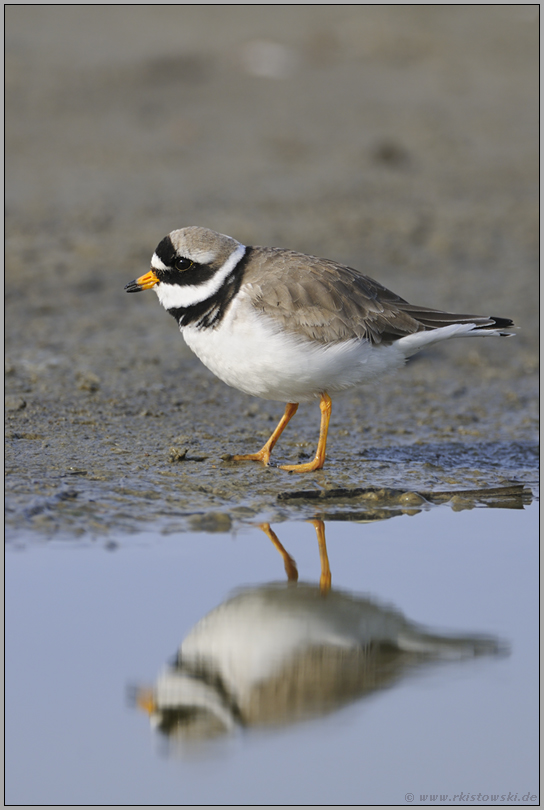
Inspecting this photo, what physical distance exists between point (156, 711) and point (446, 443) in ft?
12.7

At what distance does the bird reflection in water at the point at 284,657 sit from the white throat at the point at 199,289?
83.4 inches

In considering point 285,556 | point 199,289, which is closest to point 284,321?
point 199,289

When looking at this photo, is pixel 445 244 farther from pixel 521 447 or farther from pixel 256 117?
pixel 521 447

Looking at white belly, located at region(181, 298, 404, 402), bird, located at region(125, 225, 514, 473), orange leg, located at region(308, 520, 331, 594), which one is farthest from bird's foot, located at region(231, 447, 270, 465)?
orange leg, located at region(308, 520, 331, 594)

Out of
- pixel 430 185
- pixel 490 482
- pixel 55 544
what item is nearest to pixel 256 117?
pixel 430 185

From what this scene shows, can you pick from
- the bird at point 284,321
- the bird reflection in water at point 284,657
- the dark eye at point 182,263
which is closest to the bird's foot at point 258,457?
the bird at point 284,321

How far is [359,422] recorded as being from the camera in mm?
7406

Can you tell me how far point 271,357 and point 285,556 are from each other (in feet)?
4.36

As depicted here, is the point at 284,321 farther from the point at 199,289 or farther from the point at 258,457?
the point at 258,457

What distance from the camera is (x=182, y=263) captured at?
6145 millimetres

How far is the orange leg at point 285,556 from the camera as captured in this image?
15.9ft

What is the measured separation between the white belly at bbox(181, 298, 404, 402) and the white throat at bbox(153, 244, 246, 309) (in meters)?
0.18

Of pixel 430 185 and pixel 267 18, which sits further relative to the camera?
pixel 267 18

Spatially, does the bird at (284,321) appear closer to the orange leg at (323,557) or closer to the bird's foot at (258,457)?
the bird's foot at (258,457)
